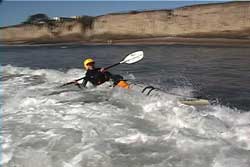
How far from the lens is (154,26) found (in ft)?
145

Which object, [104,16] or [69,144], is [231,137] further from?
[104,16]

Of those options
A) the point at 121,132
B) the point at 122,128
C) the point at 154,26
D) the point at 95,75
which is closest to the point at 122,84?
the point at 95,75

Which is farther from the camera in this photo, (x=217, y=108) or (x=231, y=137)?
(x=217, y=108)

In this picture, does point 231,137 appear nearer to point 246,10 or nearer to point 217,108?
point 217,108

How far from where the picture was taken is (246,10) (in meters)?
35.0

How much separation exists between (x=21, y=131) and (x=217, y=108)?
414cm

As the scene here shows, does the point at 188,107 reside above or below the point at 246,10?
below

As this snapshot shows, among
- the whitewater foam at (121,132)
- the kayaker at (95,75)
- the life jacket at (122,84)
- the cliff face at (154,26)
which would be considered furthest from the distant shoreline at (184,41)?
the whitewater foam at (121,132)

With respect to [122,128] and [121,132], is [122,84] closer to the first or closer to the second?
[122,128]

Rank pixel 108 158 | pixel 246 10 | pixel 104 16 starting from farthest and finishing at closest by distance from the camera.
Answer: pixel 104 16, pixel 246 10, pixel 108 158

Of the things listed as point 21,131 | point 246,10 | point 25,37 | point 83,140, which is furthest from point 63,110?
point 25,37

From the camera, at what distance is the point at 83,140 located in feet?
20.5

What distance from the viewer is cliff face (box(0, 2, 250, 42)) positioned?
1409 inches

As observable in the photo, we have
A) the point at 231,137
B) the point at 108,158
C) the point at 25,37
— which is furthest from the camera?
the point at 25,37
